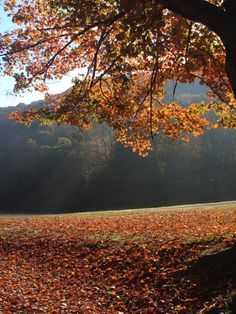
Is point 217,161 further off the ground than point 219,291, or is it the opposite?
point 217,161

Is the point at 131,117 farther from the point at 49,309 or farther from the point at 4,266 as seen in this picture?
the point at 49,309

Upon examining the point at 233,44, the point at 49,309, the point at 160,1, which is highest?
the point at 160,1

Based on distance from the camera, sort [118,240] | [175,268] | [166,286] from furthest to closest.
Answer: [118,240], [175,268], [166,286]

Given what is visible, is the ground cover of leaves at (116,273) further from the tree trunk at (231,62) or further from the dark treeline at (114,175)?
the dark treeline at (114,175)

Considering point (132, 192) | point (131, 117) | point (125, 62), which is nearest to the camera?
point (125, 62)

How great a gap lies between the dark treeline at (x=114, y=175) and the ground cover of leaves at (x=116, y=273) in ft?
180

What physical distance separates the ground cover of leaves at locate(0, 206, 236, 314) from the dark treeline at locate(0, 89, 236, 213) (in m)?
54.7

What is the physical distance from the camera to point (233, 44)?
6922 millimetres

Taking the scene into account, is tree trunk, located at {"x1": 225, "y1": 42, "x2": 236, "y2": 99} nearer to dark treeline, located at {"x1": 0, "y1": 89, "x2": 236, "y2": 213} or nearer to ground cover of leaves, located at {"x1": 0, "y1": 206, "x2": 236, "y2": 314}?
ground cover of leaves, located at {"x1": 0, "y1": 206, "x2": 236, "y2": 314}

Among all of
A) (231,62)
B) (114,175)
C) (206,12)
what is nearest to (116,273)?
(231,62)

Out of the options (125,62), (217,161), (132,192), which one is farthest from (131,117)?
(217,161)

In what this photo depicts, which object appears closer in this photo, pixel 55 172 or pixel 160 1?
pixel 160 1

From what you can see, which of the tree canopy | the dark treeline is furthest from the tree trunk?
the dark treeline

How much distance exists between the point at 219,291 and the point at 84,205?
6545 centimetres
